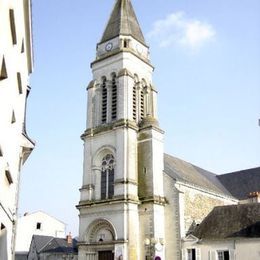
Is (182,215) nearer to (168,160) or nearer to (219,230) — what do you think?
(219,230)

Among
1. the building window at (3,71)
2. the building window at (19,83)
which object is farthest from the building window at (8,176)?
the building window at (3,71)

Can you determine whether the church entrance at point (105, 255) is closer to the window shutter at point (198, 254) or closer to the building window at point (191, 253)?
the building window at point (191, 253)

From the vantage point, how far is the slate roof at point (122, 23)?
112 feet

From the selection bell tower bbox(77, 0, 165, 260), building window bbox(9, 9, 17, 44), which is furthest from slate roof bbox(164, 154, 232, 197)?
building window bbox(9, 9, 17, 44)

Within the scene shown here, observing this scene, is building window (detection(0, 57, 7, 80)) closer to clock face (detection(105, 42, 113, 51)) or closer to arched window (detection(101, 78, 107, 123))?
arched window (detection(101, 78, 107, 123))

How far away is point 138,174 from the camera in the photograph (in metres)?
29.6

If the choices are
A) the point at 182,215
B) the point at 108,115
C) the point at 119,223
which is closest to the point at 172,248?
the point at 182,215

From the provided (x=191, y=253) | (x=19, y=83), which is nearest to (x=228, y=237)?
(x=191, y=253)

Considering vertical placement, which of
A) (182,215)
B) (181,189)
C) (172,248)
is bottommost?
(172,248)

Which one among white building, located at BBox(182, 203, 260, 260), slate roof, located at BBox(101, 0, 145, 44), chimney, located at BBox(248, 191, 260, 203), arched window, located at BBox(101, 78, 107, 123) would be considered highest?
slate roof, located at BBox(101, 0, 145, 44)

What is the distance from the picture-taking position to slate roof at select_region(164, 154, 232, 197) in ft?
99.3

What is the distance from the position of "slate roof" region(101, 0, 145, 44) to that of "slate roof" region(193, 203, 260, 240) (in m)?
16.2

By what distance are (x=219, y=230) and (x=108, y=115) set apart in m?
12.1

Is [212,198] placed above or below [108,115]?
below
